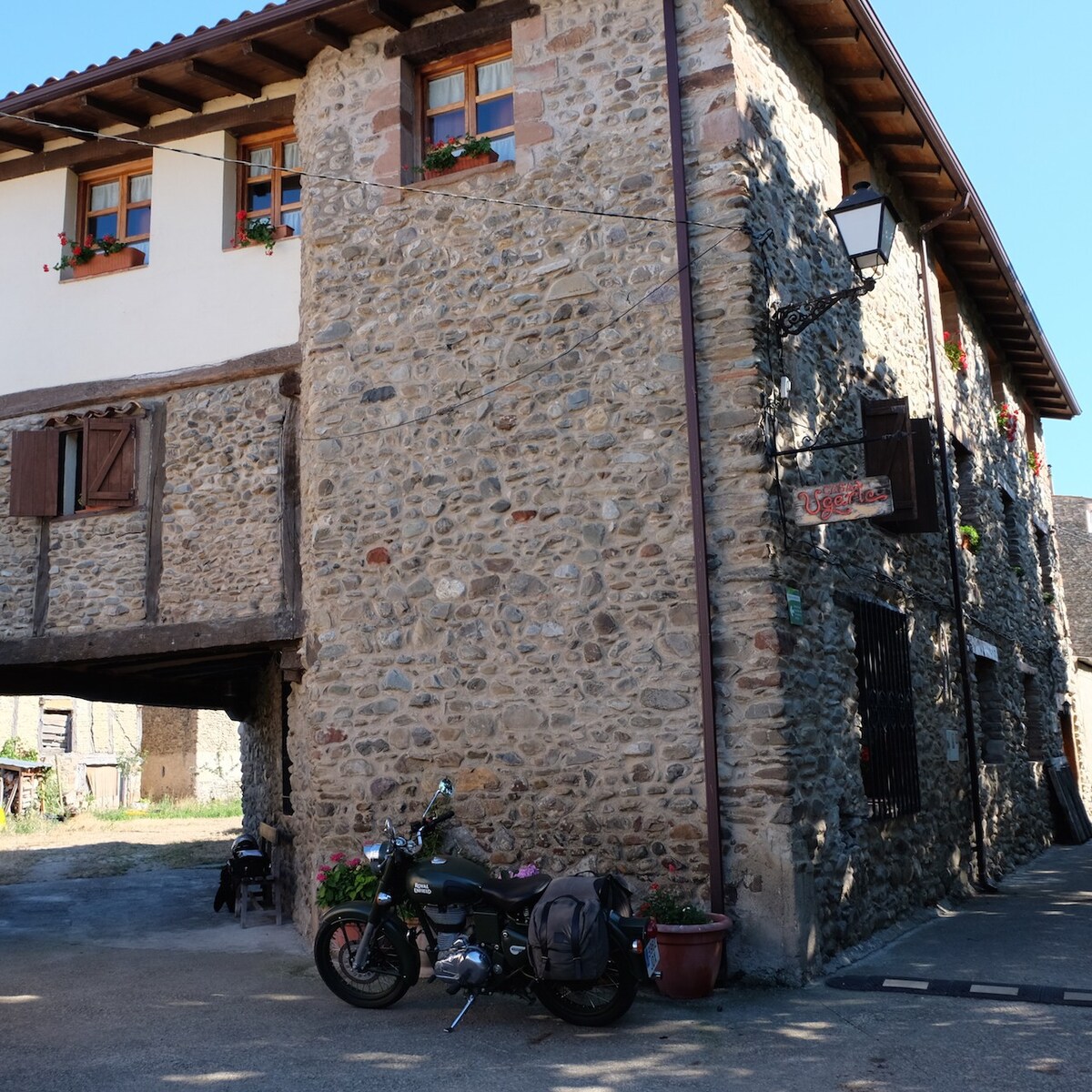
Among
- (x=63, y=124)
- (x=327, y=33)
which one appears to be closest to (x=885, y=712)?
(x=327, y=33)

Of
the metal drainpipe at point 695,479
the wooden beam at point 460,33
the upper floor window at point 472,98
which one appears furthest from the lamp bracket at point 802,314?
the wooden beam at point 460,33

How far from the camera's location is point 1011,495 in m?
13.5

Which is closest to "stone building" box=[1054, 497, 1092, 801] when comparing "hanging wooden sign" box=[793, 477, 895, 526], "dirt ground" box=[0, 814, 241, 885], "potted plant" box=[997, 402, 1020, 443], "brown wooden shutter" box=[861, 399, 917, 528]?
"potted plant" box=[997, 402, 1020, 443]

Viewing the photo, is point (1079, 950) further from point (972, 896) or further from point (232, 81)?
point (232, 81)

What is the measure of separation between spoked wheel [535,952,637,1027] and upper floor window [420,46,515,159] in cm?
526

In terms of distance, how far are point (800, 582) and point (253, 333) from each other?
4.32m

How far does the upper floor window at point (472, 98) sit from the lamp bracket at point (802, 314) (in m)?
2.19

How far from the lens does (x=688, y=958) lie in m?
5.84

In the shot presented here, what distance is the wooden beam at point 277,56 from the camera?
8.06m

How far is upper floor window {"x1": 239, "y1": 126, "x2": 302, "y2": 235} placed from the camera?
8.59 meters

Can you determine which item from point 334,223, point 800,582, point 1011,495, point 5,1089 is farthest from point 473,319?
point 1011,495

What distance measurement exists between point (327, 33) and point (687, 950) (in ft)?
21.2

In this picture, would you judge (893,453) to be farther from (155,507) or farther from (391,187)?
(155,507)

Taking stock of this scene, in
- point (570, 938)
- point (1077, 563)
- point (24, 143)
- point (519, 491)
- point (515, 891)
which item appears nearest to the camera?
point (570, 938)
